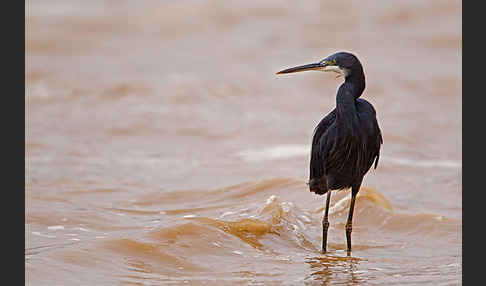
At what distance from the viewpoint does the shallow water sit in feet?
21.3

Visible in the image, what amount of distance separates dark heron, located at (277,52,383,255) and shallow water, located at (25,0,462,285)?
27.4 inches

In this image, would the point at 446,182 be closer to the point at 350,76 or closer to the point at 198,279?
the point at 350,76

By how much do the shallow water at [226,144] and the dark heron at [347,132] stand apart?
695mm

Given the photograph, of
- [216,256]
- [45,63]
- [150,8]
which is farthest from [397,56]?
[216,256]

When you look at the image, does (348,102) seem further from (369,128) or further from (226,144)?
(226,144)

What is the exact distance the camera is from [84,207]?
27.1 feet

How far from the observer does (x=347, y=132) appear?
6316 mm

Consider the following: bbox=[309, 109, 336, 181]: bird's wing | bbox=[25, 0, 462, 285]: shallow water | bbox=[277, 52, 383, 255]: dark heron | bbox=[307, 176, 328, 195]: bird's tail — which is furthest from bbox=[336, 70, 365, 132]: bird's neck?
bbox=[25, 0, 462, 285]: shallow water

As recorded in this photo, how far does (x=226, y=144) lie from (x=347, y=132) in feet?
18.7

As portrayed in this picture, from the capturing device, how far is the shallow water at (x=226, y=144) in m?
6.50

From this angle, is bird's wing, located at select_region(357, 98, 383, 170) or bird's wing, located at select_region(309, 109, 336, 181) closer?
bird's wing, located at select_region(357, 98, 383, 170)

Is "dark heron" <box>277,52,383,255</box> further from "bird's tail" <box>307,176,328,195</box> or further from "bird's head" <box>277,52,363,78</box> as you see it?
"bird's tail" <box>307,176,328,195</box>

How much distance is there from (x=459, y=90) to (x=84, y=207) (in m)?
9.20

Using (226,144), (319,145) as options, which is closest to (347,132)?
(319,145)
